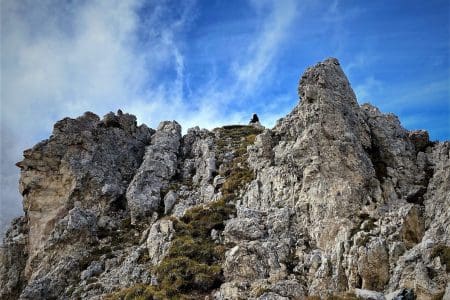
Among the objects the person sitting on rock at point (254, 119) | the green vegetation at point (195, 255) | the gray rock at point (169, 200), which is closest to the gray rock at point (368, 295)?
the green vegetation at point (195, 255)

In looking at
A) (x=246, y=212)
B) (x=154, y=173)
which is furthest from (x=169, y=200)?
(x=246, y=212)

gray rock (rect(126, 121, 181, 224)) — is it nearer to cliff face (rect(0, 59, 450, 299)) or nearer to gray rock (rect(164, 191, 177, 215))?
cliff face (rect(0, 59, 450, 299))

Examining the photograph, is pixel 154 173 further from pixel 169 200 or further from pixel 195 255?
pixel 195 255

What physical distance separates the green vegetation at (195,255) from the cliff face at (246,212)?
13 centimetres

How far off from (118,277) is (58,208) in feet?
50.1

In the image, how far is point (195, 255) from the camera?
36094 mm

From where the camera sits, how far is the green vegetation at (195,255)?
32188 mm

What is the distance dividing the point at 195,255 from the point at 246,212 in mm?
6107

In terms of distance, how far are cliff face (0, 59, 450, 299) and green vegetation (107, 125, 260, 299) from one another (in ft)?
0.42

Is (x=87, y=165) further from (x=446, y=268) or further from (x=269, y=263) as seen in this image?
(x=446, y=268)

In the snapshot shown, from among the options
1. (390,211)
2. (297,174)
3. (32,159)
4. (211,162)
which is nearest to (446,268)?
(390,211)

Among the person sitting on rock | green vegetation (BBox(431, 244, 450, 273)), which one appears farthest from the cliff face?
the person sitting on rock

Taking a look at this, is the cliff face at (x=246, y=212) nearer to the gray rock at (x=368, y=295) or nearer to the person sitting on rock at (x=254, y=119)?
the gray rock at (x=368, y=295)

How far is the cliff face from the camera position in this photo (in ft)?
93.9
